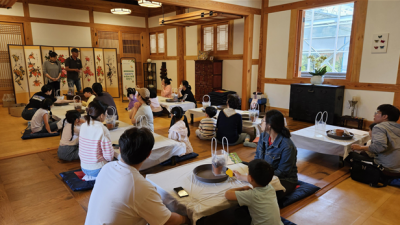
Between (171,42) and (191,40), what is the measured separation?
1203 mm

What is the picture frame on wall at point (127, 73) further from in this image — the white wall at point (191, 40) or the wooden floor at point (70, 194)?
the wooden floor at point (70, 194)

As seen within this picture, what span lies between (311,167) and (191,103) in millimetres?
3172

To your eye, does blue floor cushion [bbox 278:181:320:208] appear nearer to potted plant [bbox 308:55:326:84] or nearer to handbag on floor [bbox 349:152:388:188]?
handbag on floor [bbox 349:152:388:188]

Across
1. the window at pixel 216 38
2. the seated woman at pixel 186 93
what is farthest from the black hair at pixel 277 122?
the window at pixel 216 38

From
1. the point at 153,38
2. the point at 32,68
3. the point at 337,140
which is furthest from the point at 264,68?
the point at 32,68

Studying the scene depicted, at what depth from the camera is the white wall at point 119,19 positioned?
10.1 metres

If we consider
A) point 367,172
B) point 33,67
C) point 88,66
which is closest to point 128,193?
point 367,172

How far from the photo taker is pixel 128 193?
4.51 feet

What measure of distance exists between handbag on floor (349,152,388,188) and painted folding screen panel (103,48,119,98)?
8.62 metres

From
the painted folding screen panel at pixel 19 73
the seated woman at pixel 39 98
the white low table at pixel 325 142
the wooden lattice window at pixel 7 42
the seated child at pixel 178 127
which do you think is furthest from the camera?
the wooden lattice window at pixel 7 42

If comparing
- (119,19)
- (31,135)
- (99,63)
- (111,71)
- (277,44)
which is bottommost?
(31,135)

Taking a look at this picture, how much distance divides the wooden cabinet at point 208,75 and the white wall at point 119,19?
408 cm

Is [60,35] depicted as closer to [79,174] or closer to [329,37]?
[79,174]

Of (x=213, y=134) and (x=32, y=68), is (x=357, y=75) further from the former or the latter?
(x=32, y=68)
